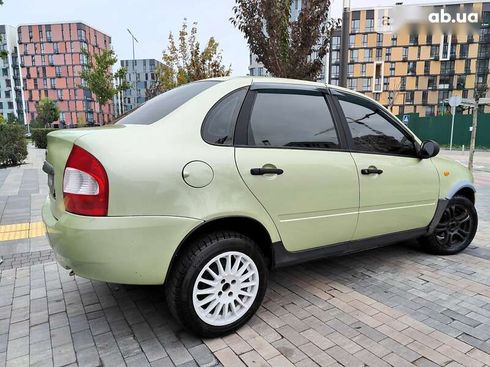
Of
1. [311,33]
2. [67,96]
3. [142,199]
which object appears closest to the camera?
[142,199]

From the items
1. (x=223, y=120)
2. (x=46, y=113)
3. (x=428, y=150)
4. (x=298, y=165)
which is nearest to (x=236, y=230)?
(x=298, y=165)

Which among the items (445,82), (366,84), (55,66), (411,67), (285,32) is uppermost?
(55,66)

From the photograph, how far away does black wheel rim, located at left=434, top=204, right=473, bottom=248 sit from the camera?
4.20 m

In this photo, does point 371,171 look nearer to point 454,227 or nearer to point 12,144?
point 454,227

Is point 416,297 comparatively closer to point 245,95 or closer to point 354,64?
point 245,95

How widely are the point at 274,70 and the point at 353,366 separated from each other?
19.9 feet

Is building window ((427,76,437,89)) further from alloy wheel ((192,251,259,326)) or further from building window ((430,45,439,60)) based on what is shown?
alloy wheel ((192,251,259,326))

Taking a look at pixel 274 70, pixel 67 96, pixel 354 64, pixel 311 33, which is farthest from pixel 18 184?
pixel 67 96

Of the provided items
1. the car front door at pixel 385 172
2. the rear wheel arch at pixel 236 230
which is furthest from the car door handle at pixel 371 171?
the rear wheel arch at pixel 236 230

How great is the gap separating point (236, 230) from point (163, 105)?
3.55ft

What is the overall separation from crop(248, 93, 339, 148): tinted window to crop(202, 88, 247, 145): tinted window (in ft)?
0.45

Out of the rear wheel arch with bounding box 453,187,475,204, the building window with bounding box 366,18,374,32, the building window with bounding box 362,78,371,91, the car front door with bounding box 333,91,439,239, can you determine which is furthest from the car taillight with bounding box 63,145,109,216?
the building window with bounding box 362,78,371,91

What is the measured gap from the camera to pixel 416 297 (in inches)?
129

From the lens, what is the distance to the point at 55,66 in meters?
90.7
